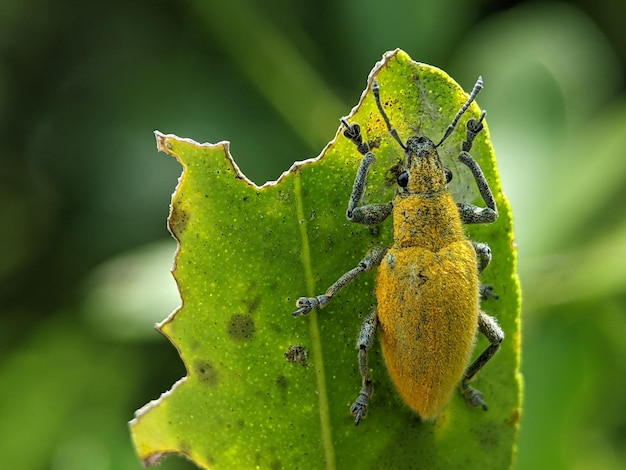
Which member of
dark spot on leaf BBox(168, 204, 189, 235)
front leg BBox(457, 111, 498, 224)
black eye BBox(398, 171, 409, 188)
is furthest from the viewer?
black eye BBox(398, 171, 409, 188)

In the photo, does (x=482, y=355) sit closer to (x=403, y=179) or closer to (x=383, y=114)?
(x=403, y=179)

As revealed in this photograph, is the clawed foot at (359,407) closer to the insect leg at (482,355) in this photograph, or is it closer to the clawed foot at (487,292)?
the insect leg at (482,355)

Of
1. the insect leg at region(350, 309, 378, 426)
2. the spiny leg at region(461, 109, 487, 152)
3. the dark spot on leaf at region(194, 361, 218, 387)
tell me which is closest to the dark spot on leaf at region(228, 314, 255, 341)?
the dark spot on leaf at region(194, 361, 218, 387)

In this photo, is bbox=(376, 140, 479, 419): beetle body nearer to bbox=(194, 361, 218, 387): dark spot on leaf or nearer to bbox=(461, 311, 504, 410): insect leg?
bbox=(461, 311, 504, 410): insect leg

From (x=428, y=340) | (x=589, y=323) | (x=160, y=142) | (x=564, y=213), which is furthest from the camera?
(x=564, y=213)

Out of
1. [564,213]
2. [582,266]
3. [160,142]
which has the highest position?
[564,213]

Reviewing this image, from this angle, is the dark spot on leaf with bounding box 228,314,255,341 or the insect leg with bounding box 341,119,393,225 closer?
the dark spot on leaf with bounding box 228,314,255,341

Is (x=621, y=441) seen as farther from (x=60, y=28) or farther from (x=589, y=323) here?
(x=60, y=28)

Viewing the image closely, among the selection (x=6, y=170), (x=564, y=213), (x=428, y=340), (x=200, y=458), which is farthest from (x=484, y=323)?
(x=6, y=170)

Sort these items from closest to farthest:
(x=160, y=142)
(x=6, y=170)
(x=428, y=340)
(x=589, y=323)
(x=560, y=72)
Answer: (x=160, y=142) → (x=428, y=340) → (x=589, y=323) → (x=560, y=72) → (x=6, y=170)

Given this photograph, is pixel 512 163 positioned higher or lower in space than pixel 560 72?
lower
